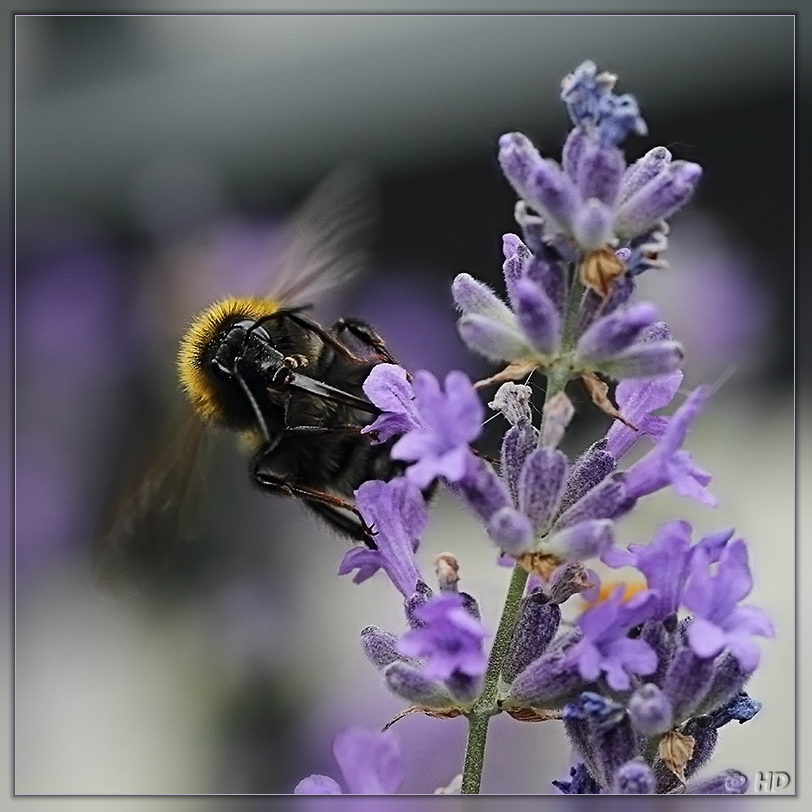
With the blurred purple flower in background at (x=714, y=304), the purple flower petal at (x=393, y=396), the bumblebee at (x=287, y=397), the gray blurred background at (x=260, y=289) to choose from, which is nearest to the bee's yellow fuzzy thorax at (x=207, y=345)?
the bumblebee at (x=287, y=397)

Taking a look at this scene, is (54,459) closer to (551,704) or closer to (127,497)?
(127,497)

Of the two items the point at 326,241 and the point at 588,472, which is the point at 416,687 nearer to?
the point at 588,472

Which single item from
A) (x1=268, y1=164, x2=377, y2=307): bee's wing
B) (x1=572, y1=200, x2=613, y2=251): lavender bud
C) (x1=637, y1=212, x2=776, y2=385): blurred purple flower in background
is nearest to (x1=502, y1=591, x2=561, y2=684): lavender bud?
(x1=572, y1=200, x2=613, y2=251): lavender bud

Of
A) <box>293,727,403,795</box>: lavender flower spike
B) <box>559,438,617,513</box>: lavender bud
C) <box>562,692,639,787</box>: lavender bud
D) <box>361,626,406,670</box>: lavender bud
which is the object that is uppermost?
<box>559,438,617,513</box>: lavender bud

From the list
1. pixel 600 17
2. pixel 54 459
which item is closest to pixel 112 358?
pixel 54 459

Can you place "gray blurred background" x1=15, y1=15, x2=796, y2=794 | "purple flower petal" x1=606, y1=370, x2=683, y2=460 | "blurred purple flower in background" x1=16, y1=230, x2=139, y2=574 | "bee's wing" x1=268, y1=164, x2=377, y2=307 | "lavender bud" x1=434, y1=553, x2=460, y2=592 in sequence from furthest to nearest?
"blurred purple flower in background" x1=16, y1=230, x2=139, y2=574 < "gray blurred background" x1=15, y1=15, x2=796, y2=794 < "bee's wing" x1=268, y1=164, x2=377, y2=307 < "purple flower petal" x1=606, y1=370, x2=683, y2=460 < "lavender bud" x1=434, y1=553, x2=460, y2=592

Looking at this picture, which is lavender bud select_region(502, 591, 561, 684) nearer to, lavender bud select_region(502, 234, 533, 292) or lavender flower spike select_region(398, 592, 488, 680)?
lavender flower spike select_region(398, 592, 488, 680)

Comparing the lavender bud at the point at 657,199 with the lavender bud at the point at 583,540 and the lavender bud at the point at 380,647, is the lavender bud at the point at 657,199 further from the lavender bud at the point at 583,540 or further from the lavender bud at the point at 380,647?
the lavender bud at the point at 380,647
